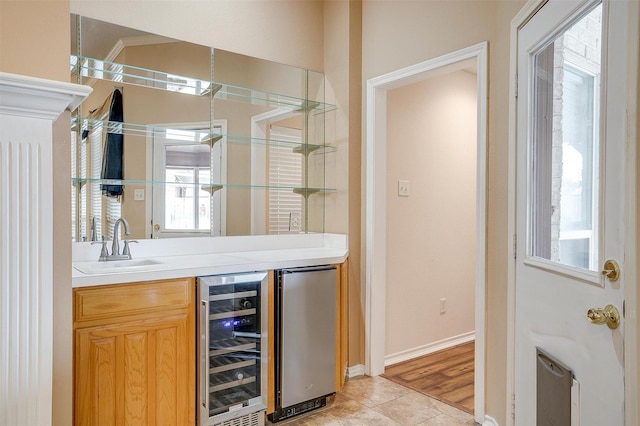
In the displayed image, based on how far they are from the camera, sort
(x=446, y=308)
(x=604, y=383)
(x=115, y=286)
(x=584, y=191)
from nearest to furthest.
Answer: (x=604, y=383) → (x=584, y=191) → (x=115, y=286) → (x=446, y=308)

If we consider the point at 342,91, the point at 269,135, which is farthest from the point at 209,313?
the point at 342,91

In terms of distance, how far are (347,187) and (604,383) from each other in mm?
1986

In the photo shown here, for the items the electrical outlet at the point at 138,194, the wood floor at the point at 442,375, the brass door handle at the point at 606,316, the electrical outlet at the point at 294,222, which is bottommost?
the wood floor at the point at 442,375

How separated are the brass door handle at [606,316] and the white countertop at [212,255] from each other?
1485mm

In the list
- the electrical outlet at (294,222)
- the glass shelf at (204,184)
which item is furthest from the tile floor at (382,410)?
the glass shelf at (204,184)

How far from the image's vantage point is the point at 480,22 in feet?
7.50

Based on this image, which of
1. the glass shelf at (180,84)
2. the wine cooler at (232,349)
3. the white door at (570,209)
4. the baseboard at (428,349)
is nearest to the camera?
the white door at (570,209)

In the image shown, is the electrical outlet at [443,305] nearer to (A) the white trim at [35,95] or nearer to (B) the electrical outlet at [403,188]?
(B) the electrical outlet at [403,188]

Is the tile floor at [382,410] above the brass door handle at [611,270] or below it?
below

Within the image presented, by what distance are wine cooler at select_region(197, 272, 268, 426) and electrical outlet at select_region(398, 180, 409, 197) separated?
4.75ft

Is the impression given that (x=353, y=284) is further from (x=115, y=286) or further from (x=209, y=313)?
(x=115, y=286)

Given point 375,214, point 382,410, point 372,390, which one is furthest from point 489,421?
point 375,214

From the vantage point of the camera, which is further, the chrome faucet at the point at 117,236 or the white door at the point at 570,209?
the chrome faucet at the point at 117,236

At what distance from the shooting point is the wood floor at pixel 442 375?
2.68 metres
